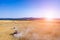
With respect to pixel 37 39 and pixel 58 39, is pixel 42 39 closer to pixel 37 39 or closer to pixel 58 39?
pixel 37 39

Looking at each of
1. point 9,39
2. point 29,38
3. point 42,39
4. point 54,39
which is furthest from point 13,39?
point 54,39

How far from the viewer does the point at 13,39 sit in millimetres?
8078

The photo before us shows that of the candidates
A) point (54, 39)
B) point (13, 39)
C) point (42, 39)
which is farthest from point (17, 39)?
point (54, 39)

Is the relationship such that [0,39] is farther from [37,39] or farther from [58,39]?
[58,39]

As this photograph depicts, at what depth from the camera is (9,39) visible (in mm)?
8133

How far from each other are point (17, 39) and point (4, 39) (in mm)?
760

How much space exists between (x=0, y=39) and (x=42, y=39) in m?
2.38

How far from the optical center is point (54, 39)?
8070 millimetres

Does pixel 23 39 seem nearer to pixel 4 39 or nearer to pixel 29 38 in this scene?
pixel 29 38

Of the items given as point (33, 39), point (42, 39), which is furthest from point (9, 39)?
point (42, 39)

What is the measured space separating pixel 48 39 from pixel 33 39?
845 millimetres

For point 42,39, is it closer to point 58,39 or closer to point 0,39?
point 58,39

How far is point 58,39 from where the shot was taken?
820 centimetres

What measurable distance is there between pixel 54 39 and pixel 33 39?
1197 millimetres
